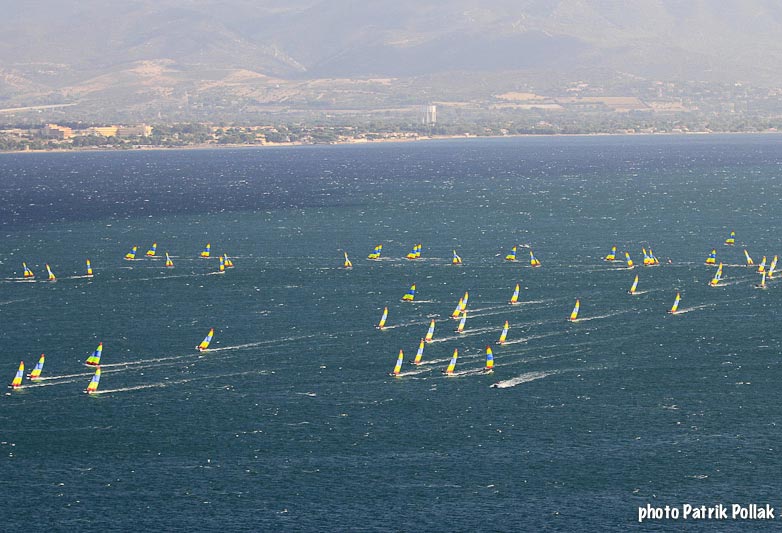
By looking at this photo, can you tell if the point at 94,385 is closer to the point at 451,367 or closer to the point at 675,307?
the point at 451,367

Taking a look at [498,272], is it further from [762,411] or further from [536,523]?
[536,523]

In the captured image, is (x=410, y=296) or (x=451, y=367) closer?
(x=451, y=367)

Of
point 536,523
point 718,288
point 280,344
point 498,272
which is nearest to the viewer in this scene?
point 536,523

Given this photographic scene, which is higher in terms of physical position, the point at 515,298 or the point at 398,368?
the point at 398,368

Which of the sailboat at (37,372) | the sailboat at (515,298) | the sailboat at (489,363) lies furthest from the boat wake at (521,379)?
the sailboat at (37,372)

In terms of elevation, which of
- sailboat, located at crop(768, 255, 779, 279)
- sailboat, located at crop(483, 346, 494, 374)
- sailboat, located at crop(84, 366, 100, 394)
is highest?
sailboat, located at crop(84, 366, 100, 394)

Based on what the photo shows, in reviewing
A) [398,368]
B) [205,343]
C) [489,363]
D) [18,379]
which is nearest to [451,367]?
[489,363]

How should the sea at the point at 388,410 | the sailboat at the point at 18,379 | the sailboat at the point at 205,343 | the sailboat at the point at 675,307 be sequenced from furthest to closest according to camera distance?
1. the sailboat at the point at 675,307
2. the sailboat at the point at 205,343
3. the sailboat at the point at 18,379
4. the sea at the point at 388,410

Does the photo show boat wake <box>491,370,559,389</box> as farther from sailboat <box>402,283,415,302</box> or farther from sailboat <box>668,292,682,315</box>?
sailboat <box>402,283,415,302</box>

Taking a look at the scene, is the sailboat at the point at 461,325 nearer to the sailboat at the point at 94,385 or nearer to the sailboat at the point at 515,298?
the sailboat at the point at 515,298

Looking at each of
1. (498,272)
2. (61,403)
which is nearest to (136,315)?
(61,403)

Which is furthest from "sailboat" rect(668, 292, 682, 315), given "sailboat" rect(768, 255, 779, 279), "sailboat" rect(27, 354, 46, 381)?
"sailboat" rect(27, 354, 46, 381)
